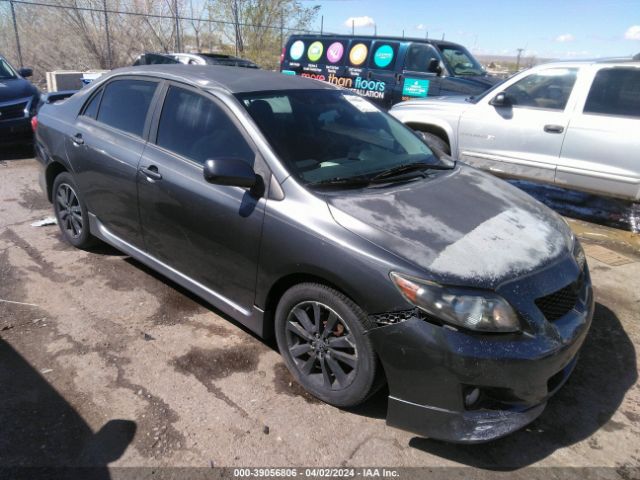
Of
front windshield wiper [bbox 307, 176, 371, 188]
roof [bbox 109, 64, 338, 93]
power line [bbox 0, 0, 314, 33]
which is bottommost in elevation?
front windshield wiper [bbox 307, 176, 371, 188]

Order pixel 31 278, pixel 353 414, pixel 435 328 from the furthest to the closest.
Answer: pixel 31 278 < pixel 353 414 < pixel 435 328

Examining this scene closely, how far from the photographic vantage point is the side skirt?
3.01m

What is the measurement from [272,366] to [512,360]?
1.47 metres

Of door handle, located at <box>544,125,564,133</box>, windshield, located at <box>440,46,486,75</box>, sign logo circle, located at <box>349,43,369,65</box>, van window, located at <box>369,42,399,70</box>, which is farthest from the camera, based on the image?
sign logo circle, located at <box>349,43,369,65</box>

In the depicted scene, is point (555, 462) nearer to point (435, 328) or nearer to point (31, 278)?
point (435, 328)

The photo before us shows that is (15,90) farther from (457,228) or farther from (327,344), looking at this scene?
(457,228)

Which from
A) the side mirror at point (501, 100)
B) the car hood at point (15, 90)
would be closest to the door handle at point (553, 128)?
the side mirror at point (501, 100)

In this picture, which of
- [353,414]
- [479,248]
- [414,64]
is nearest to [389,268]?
[479,248]

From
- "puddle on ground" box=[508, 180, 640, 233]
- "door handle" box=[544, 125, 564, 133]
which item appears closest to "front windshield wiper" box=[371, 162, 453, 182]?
"door handle" box=[544, 125, 564, 133]

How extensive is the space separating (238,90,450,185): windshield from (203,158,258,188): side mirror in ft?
0.77

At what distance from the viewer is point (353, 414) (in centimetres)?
274

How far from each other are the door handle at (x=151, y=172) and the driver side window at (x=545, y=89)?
15.4 ft

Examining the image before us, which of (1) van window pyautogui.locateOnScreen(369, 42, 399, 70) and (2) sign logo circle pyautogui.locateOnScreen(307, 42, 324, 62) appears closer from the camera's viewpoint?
(1) van window pyautogui.locateOnScreen(369, 42, 399, 70)

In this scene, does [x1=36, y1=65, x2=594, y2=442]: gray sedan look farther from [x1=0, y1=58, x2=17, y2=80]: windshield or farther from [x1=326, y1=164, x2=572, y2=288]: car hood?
[x1=0, y1=58, x2=17, y2=80]: windshield
